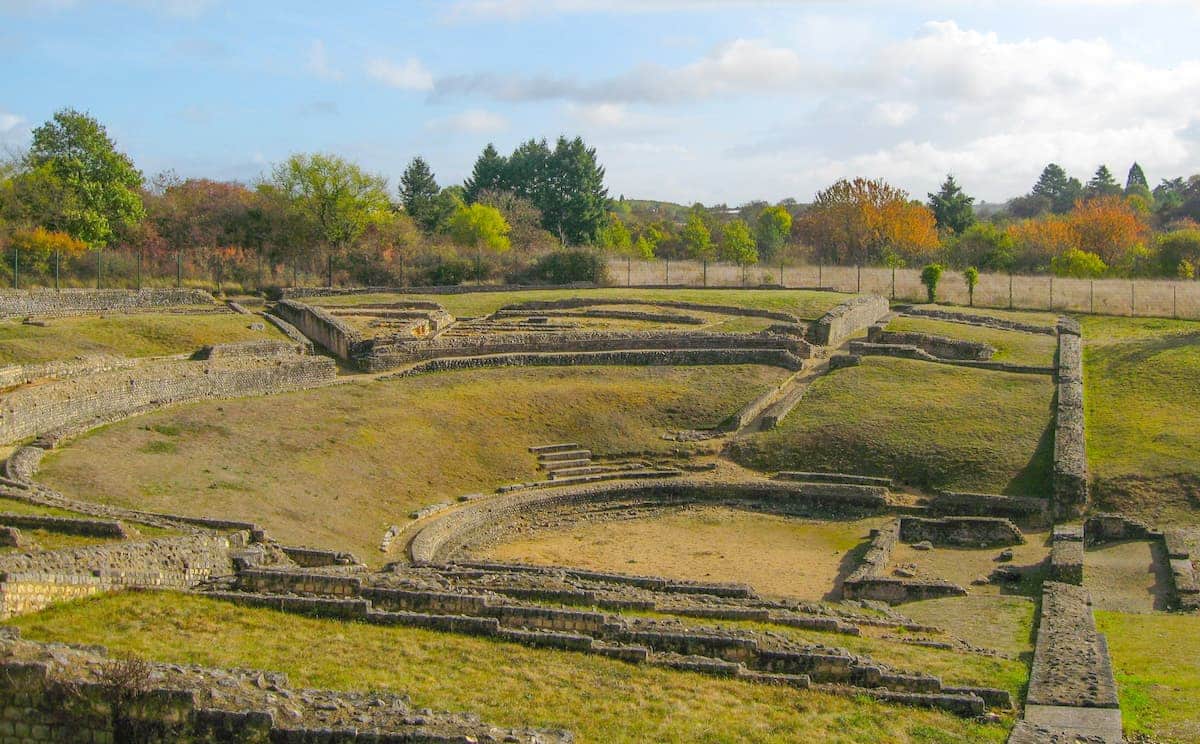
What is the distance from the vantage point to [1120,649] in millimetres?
21781

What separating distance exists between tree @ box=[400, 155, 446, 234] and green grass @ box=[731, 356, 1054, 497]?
54.8m

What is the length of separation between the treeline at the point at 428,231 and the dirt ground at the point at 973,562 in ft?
130

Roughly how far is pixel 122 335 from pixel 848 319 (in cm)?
2743

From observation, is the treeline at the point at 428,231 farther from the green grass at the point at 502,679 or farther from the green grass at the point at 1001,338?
the green grass at the point at 502,679

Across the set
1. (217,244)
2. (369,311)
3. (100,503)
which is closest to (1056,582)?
(100,503)

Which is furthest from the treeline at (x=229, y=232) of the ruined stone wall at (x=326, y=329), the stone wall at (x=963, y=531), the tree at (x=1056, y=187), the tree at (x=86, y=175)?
the tree at (x=1056, y=187)

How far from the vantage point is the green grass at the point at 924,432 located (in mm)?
36062

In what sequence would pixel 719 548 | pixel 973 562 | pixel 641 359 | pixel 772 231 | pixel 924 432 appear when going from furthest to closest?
1. pixel 772 231
2. pixel 641 359
3. pixel 924 432
4. pixel 719 548
5. pixel 973 562

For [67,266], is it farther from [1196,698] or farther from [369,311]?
[1196,698]

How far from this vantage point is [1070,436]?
36.9 m

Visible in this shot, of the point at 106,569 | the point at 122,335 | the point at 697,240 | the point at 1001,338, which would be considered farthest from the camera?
the point at 697,240

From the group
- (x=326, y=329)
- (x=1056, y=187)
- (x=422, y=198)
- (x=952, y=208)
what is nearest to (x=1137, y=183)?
(x=1056, y=187)

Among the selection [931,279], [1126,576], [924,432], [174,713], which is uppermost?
[931,279]

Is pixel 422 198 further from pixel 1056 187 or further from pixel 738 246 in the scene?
pixel 1056 187
